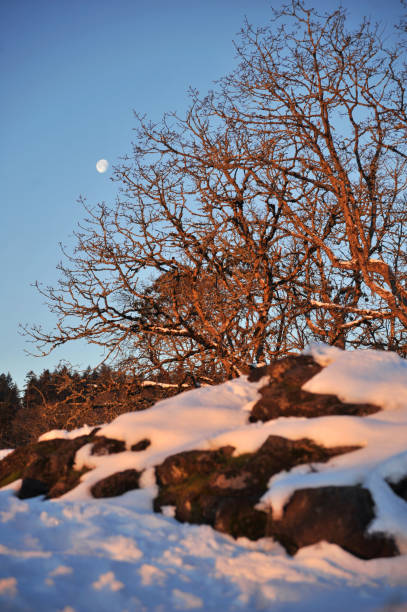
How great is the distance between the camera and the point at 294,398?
4164mm

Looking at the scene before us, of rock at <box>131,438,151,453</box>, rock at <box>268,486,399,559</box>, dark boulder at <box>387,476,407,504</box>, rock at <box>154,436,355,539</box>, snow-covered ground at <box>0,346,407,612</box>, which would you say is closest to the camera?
snow-covered ground at <box>0,346,407,612</box>

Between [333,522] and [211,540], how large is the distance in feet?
2.79

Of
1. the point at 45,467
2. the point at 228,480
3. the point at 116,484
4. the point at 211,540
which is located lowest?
the point at 211,540

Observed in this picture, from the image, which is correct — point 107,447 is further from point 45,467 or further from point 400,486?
point 400,486

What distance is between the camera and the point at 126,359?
10.7 metres

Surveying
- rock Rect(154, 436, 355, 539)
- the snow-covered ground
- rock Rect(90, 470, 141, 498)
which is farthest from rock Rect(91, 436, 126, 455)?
rock Rect(154, 436, 355, 539)

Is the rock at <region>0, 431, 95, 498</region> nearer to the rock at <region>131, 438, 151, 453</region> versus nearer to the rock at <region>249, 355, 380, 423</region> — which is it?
the rock at <region>131, 438, 151, 453</region>

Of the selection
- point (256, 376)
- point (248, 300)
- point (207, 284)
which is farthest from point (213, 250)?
point (256, 376)

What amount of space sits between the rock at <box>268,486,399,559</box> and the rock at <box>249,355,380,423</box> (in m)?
1.14

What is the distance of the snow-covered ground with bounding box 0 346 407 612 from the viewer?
213cm

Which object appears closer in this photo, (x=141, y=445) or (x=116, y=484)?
(x=116, y=484)

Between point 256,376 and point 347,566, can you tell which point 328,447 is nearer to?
point 347,566

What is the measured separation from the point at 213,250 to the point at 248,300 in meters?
1.96

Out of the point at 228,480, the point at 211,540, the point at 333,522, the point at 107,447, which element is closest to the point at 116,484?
the point at 107,447
